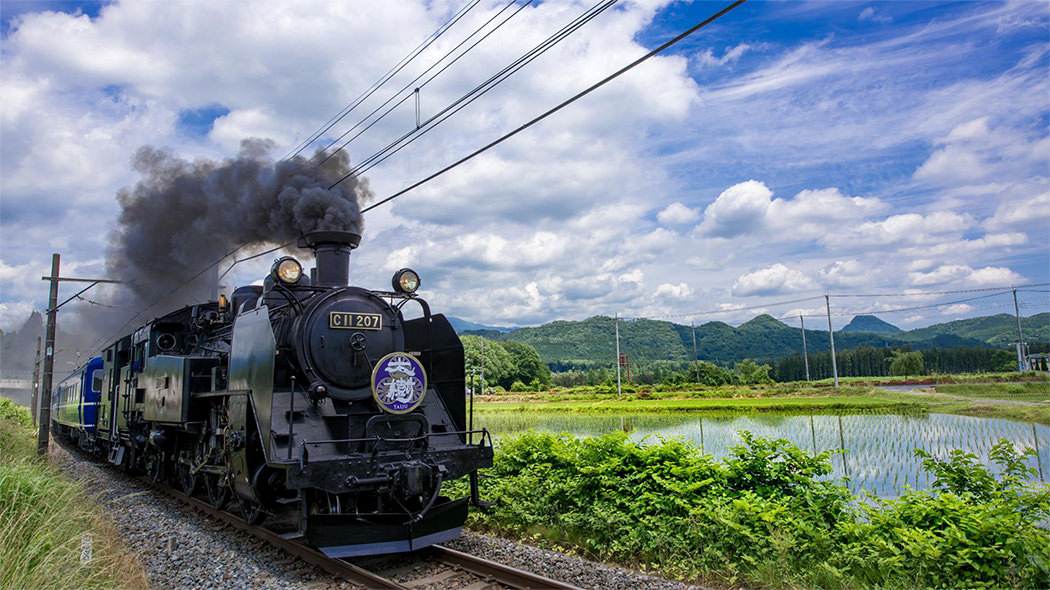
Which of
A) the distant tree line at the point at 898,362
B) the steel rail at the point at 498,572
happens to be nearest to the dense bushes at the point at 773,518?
the steel rail at the point at 498,572

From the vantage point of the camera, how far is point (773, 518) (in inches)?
208

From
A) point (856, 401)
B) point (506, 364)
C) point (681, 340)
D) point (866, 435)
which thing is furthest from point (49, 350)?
point (681, 340)

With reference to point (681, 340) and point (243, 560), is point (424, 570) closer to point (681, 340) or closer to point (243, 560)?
point (243, 560)

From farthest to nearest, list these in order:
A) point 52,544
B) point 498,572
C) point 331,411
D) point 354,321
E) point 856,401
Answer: point 856,401
point 354,321
point 331,411
point 498,572
point 52,544

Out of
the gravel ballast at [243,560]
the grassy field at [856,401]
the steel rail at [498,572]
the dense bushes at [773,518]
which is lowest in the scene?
the grassy field at [856,401]

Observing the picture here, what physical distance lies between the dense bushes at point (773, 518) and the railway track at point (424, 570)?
1303mm

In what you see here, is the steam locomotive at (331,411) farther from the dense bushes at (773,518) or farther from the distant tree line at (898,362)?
the distant tree line at (898,362)

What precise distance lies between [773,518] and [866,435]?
11.8m

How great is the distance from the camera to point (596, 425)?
71.9 feet

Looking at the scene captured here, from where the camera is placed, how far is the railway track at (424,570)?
16.6ft

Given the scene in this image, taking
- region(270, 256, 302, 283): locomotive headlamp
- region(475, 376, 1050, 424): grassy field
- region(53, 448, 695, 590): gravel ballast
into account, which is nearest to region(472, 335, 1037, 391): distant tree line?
region(475, 376, 1050, 424): grassy field

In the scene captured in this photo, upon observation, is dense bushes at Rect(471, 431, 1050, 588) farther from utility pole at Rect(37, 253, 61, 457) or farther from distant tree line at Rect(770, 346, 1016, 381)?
distant tree line at Rect(770, 346, 1016, 381)

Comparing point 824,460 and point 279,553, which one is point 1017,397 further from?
point 279,553

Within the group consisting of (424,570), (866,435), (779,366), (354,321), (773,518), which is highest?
(354,321)
